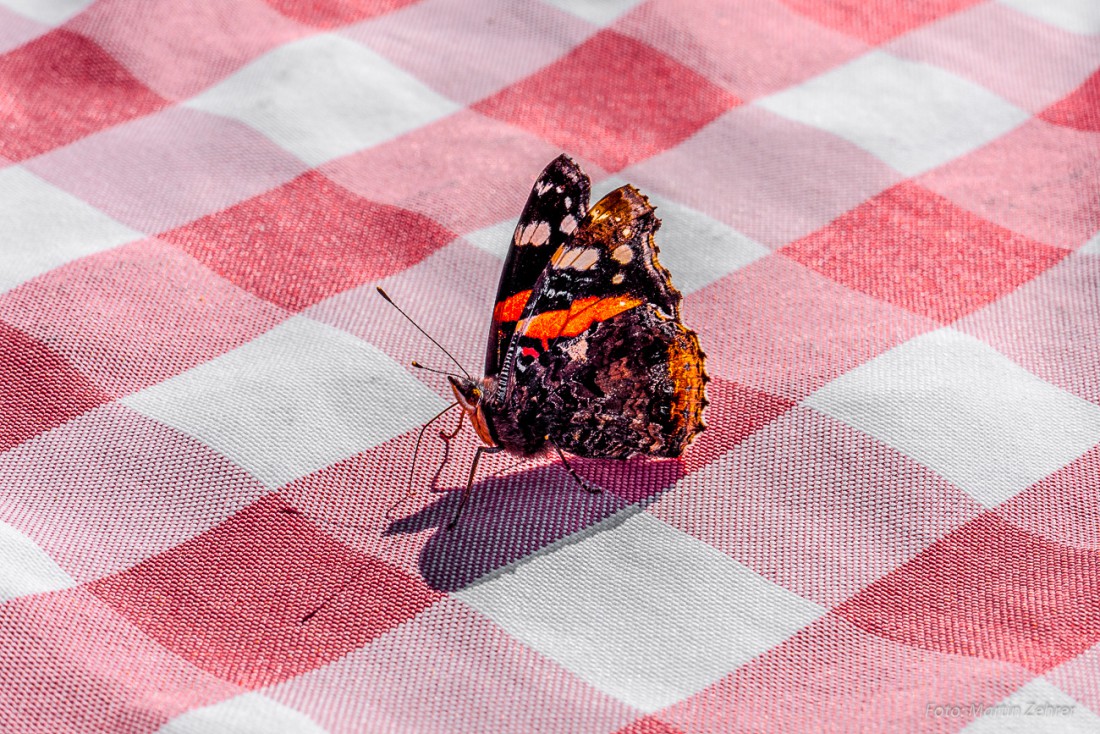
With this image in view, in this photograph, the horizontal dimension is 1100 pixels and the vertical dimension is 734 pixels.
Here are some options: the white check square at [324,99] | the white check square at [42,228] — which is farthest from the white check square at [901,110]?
the white check square at [42,228]

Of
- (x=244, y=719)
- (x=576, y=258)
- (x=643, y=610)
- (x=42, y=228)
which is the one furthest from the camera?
(x=42, y=228)

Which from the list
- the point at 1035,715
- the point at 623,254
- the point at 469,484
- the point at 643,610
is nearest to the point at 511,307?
the point at 623,254

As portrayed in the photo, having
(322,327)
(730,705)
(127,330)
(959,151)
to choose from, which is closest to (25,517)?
(127,330)

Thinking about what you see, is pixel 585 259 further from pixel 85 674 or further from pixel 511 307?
pixel 85 674

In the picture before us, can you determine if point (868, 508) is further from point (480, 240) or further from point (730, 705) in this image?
point (480, 240)

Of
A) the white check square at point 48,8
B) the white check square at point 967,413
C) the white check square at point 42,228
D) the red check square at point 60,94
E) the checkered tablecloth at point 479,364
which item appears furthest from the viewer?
the white check square at point 48,8

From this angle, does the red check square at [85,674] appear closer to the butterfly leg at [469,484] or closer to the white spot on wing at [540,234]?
the butterfly leg at [469,484]
